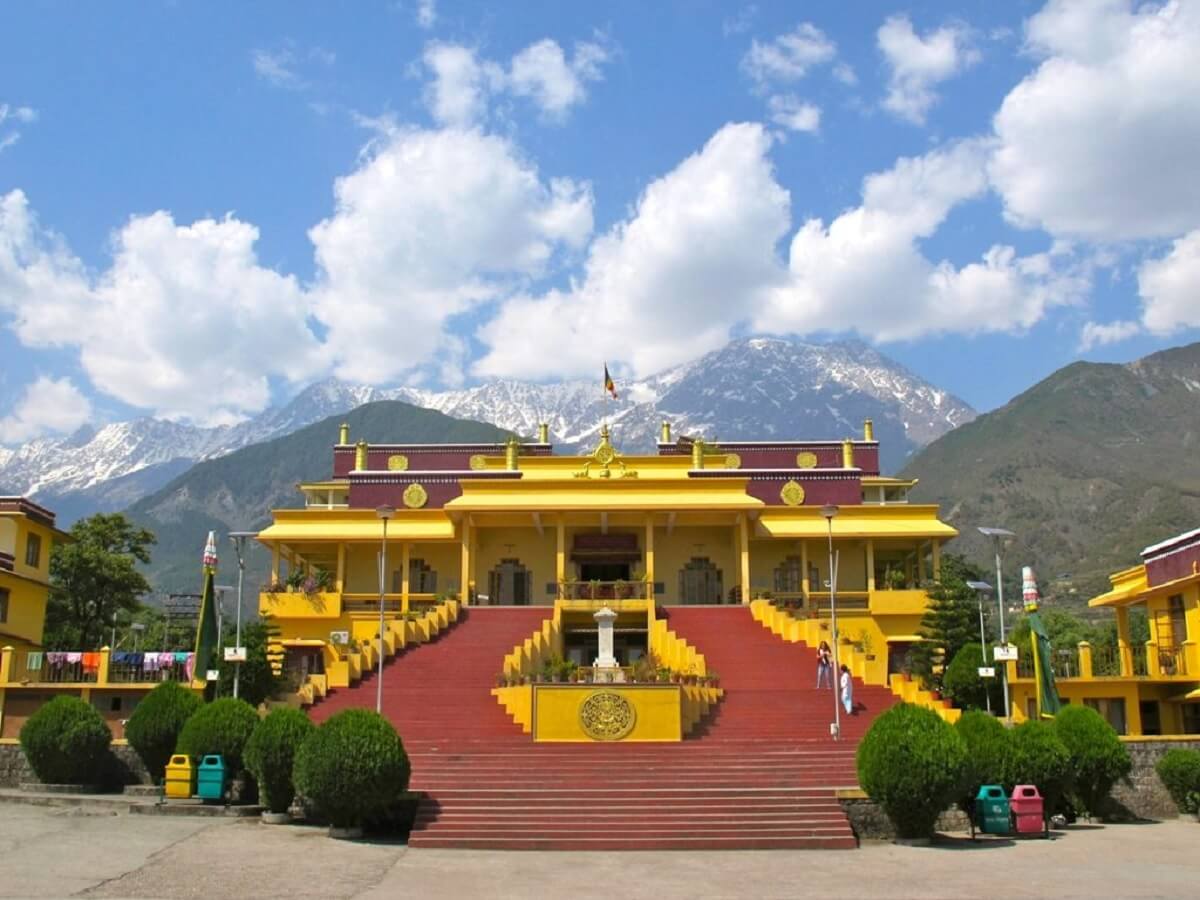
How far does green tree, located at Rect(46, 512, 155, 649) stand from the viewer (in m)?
47.8

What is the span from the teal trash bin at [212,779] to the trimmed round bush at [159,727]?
2008 millimetres

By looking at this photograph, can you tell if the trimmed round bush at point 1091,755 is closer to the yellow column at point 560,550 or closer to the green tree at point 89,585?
the yellow column at point 560,550

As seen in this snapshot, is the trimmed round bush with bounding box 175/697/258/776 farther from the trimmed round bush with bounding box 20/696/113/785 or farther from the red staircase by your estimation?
the red staircase

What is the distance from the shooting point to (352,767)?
18.2 metres

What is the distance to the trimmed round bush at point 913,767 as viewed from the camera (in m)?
18.3

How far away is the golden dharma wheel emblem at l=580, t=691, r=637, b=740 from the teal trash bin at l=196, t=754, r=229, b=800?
6.88 metres

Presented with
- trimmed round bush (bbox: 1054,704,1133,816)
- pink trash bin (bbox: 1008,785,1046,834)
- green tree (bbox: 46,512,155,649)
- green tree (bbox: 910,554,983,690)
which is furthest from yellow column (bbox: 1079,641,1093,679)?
green tree (bbox: 46,512,155,649)

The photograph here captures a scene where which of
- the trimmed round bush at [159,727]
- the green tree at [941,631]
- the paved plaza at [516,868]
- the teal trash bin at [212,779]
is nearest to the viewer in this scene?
the paved plaza at [516,868]

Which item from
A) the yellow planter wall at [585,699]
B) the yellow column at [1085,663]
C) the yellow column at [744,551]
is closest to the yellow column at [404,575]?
the yellow column at [744,551]

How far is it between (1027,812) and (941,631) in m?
16.0

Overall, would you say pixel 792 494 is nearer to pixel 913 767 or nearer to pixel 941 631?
pixel 941 631

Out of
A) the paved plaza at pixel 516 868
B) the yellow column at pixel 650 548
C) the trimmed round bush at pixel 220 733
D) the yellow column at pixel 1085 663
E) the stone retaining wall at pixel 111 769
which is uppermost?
the yellow column at pixel 650 548

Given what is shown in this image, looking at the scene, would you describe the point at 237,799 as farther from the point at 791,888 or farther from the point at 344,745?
the point at 791,888

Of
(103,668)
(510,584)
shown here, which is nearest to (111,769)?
(103,668)
